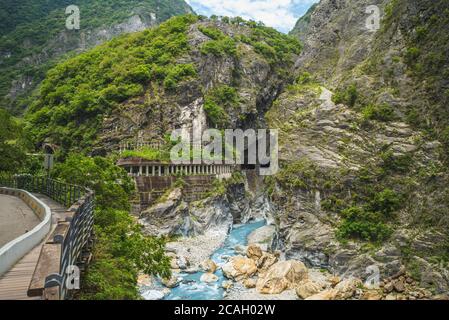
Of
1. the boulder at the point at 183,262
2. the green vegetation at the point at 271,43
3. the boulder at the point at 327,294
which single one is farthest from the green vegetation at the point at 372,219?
the green vegetation at the point at 271,43

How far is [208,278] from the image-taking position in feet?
122

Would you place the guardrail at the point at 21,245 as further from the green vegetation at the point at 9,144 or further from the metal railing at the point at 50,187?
the green vegetation at the point at 9,144

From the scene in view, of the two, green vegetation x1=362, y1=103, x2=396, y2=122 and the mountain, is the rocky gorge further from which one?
the mountain

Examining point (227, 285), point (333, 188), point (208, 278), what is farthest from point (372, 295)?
point (208, 278)

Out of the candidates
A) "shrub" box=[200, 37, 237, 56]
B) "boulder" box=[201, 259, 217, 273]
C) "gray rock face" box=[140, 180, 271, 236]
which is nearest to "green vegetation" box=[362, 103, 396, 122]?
"boulder" box=[201, 259, 217, 273]

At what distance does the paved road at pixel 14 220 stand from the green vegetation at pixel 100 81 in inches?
1783

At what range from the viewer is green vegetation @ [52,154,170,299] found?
11.8m

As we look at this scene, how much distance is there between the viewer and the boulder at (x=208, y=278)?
3675 cm

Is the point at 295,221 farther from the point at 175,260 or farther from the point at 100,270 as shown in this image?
the point at 100,270

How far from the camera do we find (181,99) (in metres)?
69.7

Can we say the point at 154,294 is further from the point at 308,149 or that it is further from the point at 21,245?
the point at 308,149

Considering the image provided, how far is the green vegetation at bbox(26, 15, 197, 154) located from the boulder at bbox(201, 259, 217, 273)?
3359 cm

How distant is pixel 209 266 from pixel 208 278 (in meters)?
3.08

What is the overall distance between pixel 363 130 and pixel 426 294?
2043 cm
